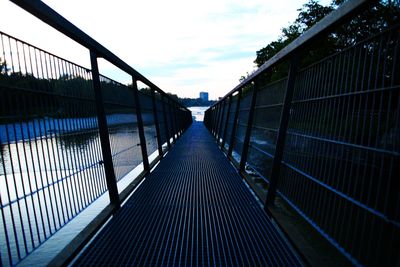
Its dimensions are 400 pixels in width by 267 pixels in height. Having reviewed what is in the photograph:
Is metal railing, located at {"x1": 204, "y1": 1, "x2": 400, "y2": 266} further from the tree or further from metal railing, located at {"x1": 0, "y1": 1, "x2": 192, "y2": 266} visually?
the tree

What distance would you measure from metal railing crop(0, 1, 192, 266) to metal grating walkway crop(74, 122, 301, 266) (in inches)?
13.6

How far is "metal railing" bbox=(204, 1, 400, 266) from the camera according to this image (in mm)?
1665

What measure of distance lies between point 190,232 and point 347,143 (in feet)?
5.28

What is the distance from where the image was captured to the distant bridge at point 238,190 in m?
1.81

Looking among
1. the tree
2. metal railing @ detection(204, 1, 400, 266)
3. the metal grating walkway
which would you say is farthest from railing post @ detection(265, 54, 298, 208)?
the tree

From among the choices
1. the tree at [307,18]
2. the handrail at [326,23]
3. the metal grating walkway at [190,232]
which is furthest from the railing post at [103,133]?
the tree at [307,18]

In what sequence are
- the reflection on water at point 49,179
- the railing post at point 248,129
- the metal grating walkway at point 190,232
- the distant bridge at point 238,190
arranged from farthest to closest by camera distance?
the railing post at point 248,129 < the metal grating walkway at point 190,232 < the reflection on water at point 49,179 < the distant bridge at point 238,190

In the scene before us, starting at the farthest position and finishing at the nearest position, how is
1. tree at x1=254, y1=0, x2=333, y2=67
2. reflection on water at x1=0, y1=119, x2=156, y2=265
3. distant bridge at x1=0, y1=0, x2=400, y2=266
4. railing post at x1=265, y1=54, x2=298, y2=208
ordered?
tree at x1=254, y1=0, x2=333, y2=67 → railing post at x1=265, y1=54, x2=298, y2=208 → reflection on water at x1=0, y1=119, x2=156, y2=265 → distant bridge at x1=0, y1=0, x2=400, y2=266

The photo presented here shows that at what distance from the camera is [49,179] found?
8.81ft

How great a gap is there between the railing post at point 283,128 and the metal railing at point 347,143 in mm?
10

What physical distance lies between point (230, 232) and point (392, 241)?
152 centimetres

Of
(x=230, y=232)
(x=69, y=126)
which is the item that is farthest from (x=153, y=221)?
(x=69, y=126)

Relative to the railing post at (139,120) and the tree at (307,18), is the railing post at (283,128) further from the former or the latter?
the tree at (307,18)

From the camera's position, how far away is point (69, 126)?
2879mm
